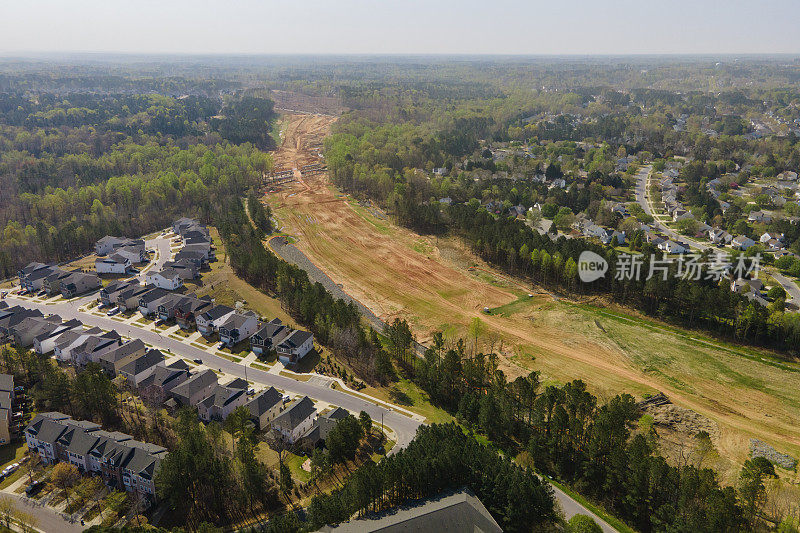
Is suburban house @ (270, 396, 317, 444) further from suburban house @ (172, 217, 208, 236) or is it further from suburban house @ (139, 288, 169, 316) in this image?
suburban house @ (172, 217, 208, 236)

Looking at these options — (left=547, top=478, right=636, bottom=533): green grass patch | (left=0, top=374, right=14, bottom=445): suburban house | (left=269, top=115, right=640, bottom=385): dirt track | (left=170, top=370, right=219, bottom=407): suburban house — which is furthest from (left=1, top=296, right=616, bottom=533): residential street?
(left=269, top=115, right=640, bottom=385): dirt track

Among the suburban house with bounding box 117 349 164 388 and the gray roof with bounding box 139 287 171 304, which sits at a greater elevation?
the gray roof with bounding box 139 287 171 304

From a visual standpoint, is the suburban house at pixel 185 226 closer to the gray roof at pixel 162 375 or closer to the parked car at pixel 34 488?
the gray roof at pixel 162 375

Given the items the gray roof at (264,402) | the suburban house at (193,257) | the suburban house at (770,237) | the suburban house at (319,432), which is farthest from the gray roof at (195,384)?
the suburban house at (770,237)

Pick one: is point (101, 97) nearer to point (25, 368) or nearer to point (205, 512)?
point (25, 368)

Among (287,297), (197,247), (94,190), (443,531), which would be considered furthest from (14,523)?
(94,190)
